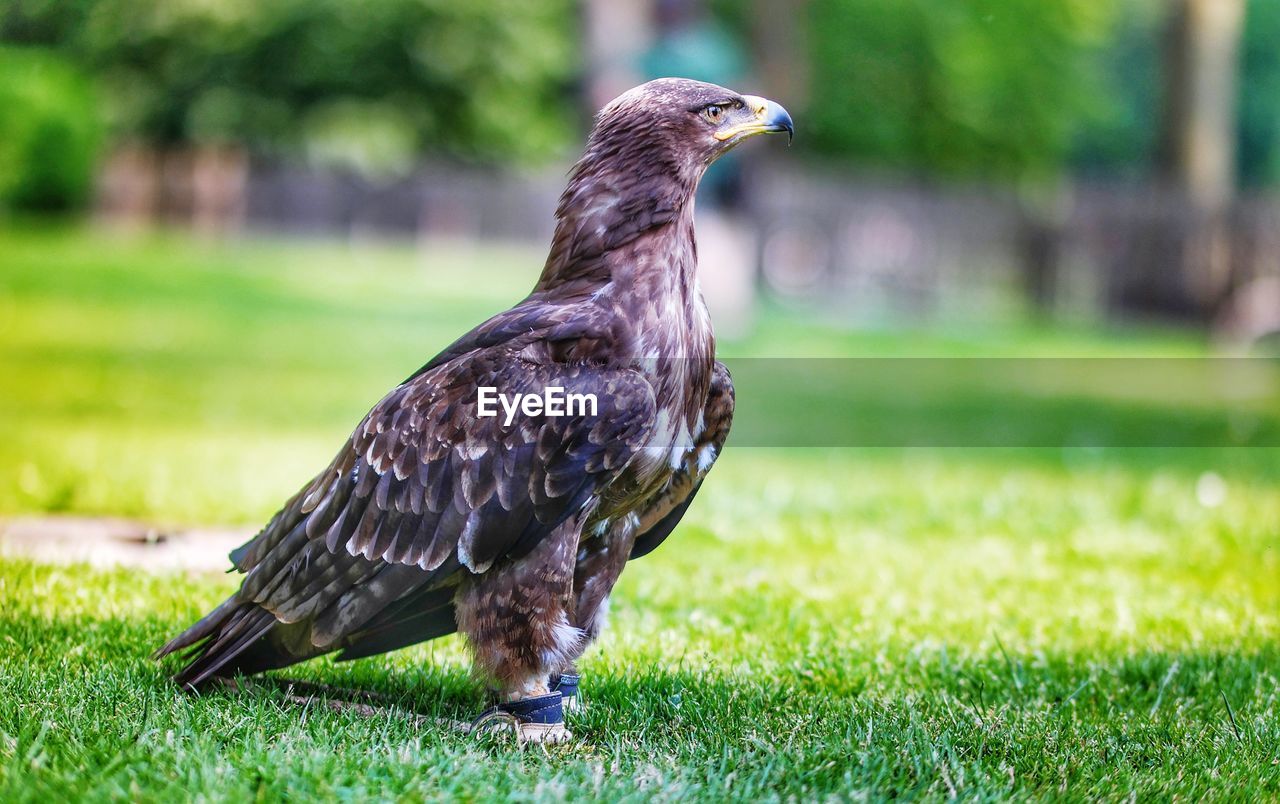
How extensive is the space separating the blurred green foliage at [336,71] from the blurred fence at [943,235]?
6559 mm

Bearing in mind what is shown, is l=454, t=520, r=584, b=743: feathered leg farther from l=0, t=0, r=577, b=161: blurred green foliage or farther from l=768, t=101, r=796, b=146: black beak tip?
l=0, t=0, r=577, b=161: blurred green foliage

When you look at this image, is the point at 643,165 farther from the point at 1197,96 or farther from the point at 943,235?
the point at 943,235

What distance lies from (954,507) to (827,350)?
8407 mm

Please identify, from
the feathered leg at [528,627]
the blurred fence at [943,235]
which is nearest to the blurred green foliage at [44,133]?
the blurred fence at [943,235]

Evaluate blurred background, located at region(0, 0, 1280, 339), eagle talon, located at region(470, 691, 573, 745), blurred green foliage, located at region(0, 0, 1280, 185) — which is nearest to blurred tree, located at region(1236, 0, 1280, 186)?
blurred background, located at region(0, 0, 1280, 339)

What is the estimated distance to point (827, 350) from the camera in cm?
1558

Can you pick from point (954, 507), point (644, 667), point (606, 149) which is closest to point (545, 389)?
point (606, 149)

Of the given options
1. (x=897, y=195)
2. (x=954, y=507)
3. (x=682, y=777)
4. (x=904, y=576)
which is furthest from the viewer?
(x=897, y=195)

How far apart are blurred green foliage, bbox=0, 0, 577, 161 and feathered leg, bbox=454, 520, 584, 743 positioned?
34171mm

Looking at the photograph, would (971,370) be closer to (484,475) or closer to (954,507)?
(954,507)

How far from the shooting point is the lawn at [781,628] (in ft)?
11.0

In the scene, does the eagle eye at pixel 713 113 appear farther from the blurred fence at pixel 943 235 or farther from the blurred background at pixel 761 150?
the blurred fence at pixel 943 235

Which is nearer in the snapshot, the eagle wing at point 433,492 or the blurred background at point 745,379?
the eagle wing at point 433,492

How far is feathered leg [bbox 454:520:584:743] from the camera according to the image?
351 centimetres
